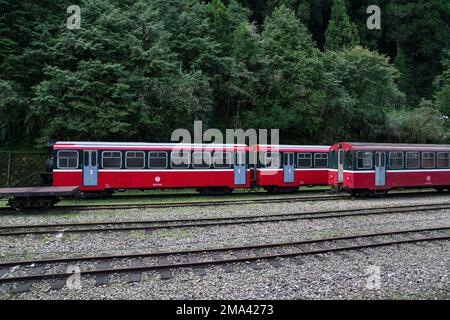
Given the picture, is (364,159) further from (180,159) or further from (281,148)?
(180,159)

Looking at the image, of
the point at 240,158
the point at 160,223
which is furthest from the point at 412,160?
the point at 160,223

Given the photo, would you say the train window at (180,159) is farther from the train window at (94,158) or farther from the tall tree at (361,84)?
the tall tree at (361,84)

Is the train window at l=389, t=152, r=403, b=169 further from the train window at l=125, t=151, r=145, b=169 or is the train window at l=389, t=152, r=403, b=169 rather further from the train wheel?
the train window at l=125, t=151, r=145, b=169

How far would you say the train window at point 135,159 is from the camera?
61.8 ft

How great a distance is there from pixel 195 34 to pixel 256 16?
2235cm

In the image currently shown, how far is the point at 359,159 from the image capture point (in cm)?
1916

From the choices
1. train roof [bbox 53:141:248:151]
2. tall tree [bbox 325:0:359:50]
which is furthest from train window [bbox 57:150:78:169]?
tall tree [bbox 325:0:359:50]

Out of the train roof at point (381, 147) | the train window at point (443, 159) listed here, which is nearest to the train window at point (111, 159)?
the train roof at point (381, 147)

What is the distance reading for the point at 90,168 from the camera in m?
18.2

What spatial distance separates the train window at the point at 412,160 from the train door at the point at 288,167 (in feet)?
20.3

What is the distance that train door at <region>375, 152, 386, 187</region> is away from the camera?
64.3 ft

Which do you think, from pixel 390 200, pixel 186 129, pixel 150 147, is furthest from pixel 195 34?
pixel 390 200

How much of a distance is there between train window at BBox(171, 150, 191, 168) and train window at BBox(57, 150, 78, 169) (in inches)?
185

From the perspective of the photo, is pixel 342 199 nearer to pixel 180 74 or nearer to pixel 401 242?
pixel 401 242
